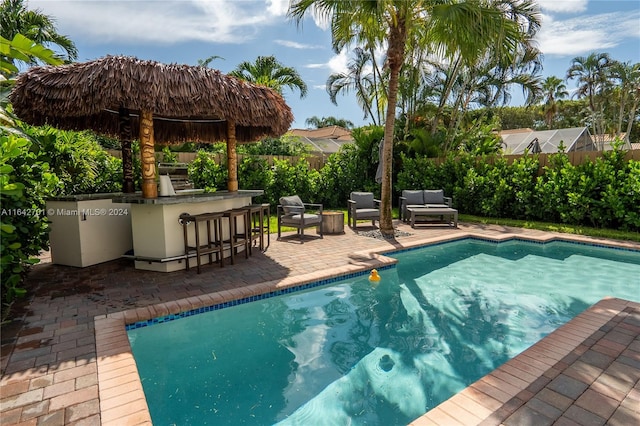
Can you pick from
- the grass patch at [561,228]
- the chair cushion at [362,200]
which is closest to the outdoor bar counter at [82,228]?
the chair cushion at [362,200]

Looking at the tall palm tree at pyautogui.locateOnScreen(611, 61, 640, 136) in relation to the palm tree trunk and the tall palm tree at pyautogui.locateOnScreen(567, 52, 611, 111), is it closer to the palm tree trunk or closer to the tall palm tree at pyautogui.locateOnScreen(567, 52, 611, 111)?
the tall palm tree at pyautogui.locateOnScreen(567, 52, 611, 111)

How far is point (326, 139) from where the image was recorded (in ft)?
91.8

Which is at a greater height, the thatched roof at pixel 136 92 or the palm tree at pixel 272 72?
the palm tree at pixel 272 72

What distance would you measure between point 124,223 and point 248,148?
29.6 ft

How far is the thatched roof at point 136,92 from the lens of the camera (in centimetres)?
503

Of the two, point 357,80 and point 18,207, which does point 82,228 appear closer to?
point 18,207

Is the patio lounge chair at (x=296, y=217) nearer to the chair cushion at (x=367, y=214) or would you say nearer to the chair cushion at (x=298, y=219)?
the chair cushion at (x=298, y=219)

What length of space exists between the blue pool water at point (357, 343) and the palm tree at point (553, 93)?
34249 millimetres

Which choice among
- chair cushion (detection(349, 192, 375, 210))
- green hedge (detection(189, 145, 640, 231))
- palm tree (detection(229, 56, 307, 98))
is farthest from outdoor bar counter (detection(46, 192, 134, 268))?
palm tree (detection(229, 56, 307, 98))

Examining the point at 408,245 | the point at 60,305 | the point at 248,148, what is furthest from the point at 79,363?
the point at 248,148

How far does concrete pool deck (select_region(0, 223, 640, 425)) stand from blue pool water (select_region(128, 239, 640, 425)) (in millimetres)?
350

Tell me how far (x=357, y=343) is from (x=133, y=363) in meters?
2.32

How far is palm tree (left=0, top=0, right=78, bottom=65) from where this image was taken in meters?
12.1

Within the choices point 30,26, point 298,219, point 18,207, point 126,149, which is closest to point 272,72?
point 30,26
